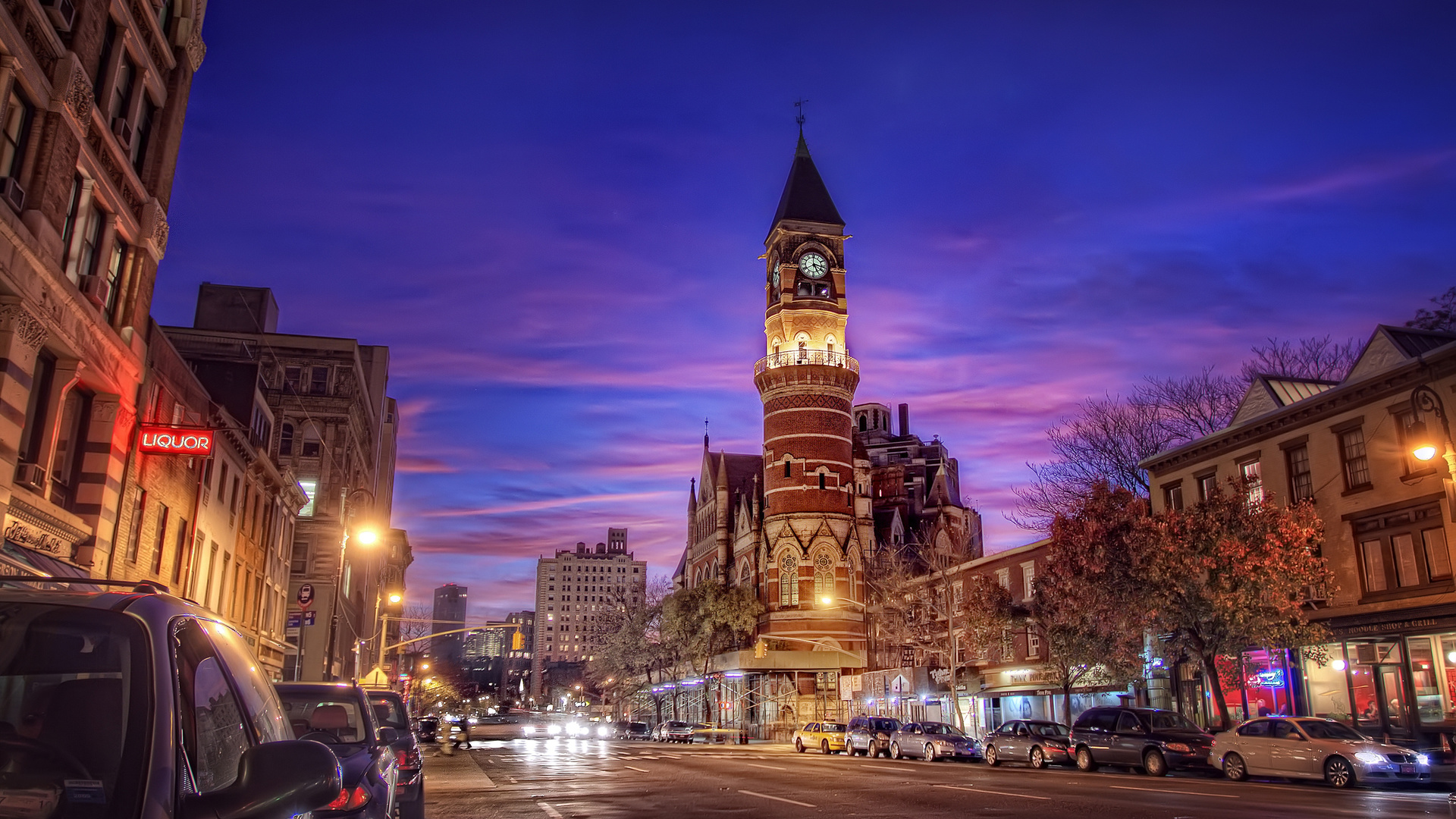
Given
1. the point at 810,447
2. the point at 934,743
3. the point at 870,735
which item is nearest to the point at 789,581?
the point at 810,447

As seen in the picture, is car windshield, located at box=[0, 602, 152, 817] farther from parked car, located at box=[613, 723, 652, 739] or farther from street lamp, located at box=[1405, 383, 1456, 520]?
parked car, located at box=[613, 723, 652, 739]

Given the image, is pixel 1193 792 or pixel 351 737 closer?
pixel 351 737

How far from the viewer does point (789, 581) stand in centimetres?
6906

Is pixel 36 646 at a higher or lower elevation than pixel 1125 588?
lower

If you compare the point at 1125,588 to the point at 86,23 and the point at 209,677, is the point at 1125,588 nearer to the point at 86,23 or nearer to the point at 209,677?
the point at 86,23

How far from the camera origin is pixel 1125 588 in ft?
103

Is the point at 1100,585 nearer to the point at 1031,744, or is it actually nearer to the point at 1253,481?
the point at 1031,744

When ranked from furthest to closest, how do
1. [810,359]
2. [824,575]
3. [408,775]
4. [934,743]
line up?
[810,359] → [824,575] → [934,743] → [408,775]

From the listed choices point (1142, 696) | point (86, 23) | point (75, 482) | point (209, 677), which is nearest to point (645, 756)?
point (1142, 696)

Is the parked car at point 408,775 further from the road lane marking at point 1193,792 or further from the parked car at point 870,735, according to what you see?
the parked car at point 870,735

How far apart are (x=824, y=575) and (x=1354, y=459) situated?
4053cm

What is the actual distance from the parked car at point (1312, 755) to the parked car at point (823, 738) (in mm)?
22475

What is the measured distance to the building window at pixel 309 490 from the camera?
55.2 meters

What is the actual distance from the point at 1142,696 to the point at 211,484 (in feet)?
107
